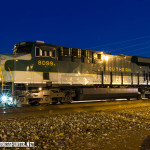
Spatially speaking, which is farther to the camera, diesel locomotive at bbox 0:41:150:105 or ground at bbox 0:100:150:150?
diesel locomotive at bbox 0:41:150:105

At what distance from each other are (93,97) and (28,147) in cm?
1022

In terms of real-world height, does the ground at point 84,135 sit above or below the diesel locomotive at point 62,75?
below

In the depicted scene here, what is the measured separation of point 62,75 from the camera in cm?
1303

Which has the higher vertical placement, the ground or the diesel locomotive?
the diesel locomotive

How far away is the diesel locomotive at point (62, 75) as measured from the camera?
1121 centimetres

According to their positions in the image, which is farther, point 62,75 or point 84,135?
point 62,75

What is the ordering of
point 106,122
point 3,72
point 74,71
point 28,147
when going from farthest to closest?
point 74,71 → point 3,72 → point 106,122 → point 28,147

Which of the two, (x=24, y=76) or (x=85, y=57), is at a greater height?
(x=85, y=57)

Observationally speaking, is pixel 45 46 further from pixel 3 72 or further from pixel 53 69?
pixel 3 72

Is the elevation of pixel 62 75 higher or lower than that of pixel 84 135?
higher

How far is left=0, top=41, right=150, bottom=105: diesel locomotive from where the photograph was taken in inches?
441

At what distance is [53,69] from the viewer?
1253 cm

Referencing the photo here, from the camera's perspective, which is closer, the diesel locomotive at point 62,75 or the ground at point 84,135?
the ground at point 84,135

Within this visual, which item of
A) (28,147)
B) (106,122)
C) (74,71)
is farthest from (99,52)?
(28,147)
